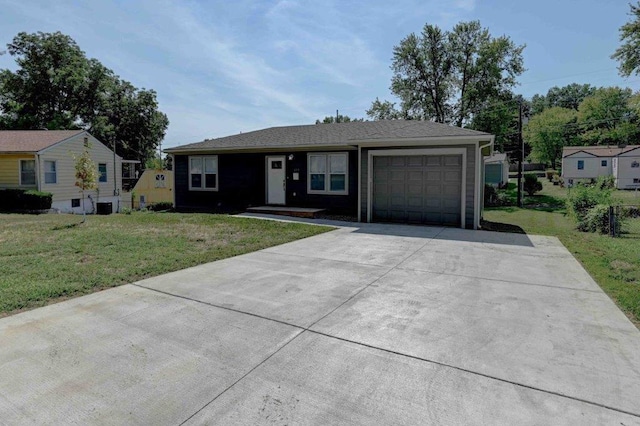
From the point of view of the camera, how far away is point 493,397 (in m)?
2.40

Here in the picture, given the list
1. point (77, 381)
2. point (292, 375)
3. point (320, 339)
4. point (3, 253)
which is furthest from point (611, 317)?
point (3, 253)

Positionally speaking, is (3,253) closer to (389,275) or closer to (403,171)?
(389,275)

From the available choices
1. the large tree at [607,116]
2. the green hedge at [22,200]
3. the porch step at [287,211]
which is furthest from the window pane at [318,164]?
the large tree at [607,116]

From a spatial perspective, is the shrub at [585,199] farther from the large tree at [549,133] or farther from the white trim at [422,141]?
the large tree at [549,133]

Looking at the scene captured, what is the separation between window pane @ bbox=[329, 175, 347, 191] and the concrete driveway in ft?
26.1

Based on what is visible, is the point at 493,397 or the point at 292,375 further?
the point at 292,375

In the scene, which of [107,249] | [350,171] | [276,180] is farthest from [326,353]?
[276,180]

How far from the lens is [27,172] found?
1686 centimetres

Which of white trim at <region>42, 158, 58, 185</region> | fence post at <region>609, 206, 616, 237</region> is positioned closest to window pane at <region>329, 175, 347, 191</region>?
fence post at <region>609, 206, 616, 237</region>

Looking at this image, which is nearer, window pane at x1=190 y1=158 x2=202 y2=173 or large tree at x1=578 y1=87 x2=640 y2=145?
window pane at x1=190 y1=158 x2=202 y2=173

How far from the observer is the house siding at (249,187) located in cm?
1312

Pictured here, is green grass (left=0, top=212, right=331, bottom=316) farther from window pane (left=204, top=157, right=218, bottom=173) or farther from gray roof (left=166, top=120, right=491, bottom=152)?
window pane (left=204, top=157, right=218, bottom=173)

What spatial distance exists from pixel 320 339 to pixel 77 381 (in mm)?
1839

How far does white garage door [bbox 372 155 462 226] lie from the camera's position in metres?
10.6
